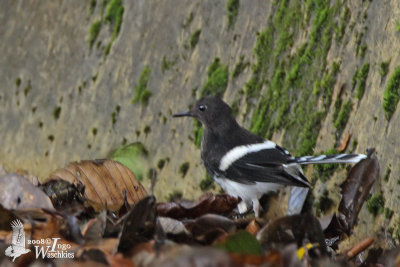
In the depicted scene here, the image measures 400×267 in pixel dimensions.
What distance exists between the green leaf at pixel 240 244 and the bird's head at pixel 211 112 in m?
2.46

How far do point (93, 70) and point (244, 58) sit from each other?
5.70 ft

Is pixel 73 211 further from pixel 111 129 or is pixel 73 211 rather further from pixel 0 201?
pixel 111 129

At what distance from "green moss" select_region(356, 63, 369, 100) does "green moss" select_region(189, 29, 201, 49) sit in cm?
154

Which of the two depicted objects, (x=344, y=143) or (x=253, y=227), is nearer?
(x=253, y=227)

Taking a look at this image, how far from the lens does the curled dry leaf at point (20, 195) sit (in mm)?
3168

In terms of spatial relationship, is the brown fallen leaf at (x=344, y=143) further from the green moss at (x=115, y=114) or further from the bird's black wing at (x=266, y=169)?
the green moss at (x=115, y=114)

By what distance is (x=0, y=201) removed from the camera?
319 cm

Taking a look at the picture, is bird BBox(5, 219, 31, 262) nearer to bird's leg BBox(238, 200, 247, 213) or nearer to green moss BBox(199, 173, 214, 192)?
bird's leg BBox(238, 200, 247, 213)

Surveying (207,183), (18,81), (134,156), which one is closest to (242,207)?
(207,183)

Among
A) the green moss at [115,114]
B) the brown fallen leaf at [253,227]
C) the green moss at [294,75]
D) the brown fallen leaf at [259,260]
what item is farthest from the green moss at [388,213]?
the green moss at [115,114]

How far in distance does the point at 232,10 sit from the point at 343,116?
4.53 ft

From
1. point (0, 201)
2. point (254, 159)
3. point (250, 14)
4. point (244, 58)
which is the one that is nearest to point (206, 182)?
point (254, 159)

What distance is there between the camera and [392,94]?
3982 mm

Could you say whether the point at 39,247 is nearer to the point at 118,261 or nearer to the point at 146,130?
the point at 118,261
